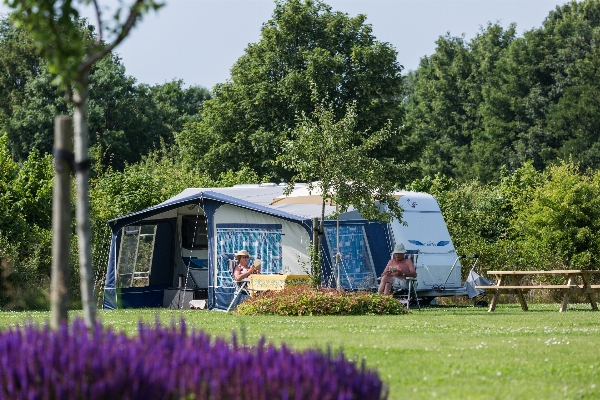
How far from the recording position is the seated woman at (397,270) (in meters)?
17.7

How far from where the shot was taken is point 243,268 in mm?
18312

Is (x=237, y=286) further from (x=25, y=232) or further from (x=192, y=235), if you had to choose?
(x=25, y=232)

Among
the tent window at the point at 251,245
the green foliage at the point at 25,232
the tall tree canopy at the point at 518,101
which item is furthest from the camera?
the tall tree canopy at the point at 518,101

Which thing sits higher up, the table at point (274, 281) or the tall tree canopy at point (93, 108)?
the tall tree canopy at point (93, 108)

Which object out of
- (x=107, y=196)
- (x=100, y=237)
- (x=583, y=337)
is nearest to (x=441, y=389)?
(x=583, y=337)

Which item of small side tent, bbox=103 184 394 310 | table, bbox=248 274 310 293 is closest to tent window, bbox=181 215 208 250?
small side tent, bbox=103 184 394 310

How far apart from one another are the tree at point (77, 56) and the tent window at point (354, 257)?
43.8 ft

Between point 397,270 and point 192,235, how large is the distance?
577 cm

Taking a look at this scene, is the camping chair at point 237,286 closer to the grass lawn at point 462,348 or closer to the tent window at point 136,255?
the tent window at point 136,255

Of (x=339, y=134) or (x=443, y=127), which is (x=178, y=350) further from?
(x=443, y=127)

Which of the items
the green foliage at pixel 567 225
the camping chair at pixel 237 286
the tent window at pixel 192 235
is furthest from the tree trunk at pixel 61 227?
the green foliage at pixel 567 225

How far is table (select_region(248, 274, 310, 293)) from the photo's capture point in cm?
1697

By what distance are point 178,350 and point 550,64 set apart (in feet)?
145

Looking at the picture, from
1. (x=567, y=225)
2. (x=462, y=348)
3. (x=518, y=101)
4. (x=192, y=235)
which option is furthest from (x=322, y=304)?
(x=518, y=101)
